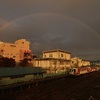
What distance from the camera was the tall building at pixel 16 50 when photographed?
91625mm

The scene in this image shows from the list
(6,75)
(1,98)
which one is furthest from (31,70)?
(1,98)

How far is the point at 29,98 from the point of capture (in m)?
32.2

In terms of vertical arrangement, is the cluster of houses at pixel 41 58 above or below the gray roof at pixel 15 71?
above

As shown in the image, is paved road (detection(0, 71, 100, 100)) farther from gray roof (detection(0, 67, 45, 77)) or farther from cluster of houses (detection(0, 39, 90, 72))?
cluster of houses (detection(0, 39, 90, 72))

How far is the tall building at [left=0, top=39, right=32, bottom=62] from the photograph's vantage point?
91.6 metres

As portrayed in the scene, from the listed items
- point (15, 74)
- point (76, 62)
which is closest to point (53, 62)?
point (15, 74)

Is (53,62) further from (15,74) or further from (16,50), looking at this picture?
(15,74)

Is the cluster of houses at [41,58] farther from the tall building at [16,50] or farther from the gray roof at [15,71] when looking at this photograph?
the gray roof at [15,71]

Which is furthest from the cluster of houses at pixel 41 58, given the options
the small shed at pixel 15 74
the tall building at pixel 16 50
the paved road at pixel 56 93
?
the paved road at pixel 56 93

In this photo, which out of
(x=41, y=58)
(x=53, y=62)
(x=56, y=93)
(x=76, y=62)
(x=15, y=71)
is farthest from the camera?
(x=76, y=62)

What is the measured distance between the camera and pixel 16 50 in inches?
3910

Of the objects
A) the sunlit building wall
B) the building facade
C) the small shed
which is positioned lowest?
the small shed

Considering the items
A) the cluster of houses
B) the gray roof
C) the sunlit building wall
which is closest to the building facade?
the cluster of houses

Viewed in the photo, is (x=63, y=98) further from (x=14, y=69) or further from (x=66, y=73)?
(x=66, y=73)
